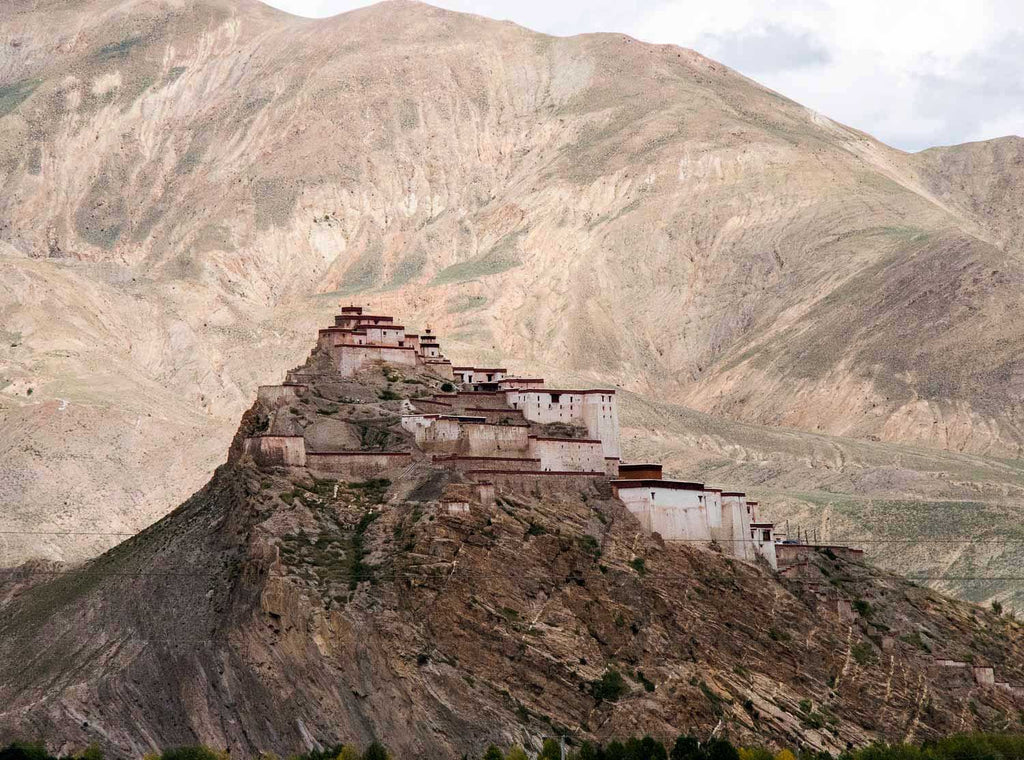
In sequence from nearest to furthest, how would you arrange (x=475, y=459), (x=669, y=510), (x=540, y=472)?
(x=475, y=459) < (x=540, y=472) < (x=669, y=510)

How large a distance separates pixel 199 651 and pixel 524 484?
13747mm

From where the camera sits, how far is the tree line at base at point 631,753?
241ft

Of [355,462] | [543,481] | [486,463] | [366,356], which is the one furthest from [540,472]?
[366,356]

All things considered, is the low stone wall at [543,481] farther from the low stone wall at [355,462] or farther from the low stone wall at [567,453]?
the low stone wall at [355,462]

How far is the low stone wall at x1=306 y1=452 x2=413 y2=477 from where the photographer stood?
85312 millimetres

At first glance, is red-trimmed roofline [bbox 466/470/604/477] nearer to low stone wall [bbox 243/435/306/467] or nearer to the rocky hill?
the rocky hill

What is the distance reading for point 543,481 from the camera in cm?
8469

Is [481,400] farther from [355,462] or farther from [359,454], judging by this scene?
[355,462]

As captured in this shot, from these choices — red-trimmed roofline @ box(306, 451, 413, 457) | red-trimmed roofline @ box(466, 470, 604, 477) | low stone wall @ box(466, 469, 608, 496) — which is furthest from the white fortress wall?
red-trimmed roofline @ box(306, 451, 413, 457)

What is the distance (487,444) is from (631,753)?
17.9 m

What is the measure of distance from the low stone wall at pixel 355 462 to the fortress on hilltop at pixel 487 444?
4 cm

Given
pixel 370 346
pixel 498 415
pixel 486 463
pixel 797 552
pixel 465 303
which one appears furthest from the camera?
pixel 465 303

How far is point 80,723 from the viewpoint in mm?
80000

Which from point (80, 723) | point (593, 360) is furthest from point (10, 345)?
point (80, 723)
